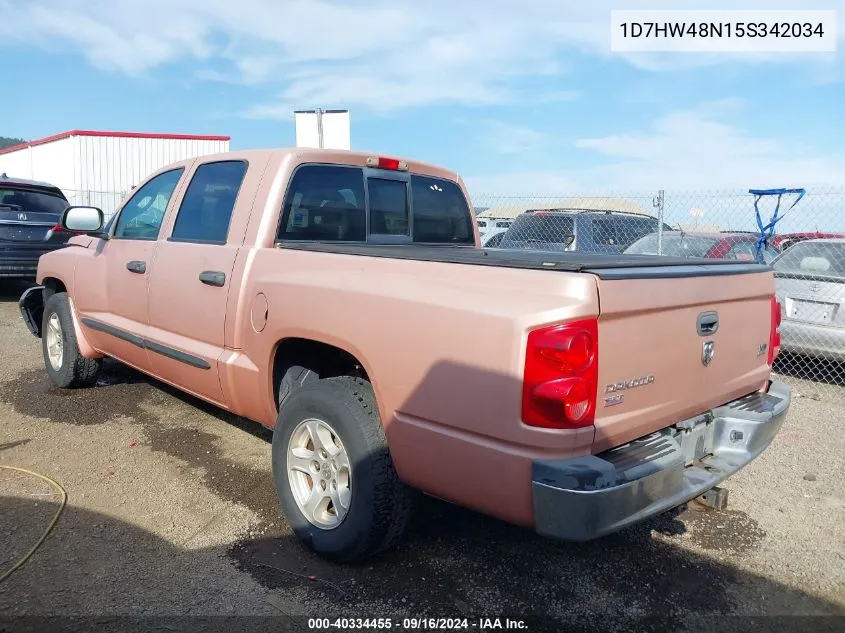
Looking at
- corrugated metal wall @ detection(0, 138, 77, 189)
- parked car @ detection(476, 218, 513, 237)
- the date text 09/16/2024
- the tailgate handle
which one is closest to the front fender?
the date text 09/16/2024

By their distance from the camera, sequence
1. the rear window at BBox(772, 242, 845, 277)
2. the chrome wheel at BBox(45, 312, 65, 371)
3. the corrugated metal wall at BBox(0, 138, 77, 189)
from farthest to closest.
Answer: the corrugated metal wall at BBox(0, 138, 77, 189)
the rear window at BBox(772, 242, 845, 277)
the chrome wheel at BBox(45, 312, 65, 371)

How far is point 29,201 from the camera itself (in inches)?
403

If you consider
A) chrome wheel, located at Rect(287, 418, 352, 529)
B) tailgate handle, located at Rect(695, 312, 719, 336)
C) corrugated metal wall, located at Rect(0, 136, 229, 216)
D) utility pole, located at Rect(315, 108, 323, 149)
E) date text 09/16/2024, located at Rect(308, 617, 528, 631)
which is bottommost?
date text 09/16/2024, located at Rect(308, 617, 528, 631)

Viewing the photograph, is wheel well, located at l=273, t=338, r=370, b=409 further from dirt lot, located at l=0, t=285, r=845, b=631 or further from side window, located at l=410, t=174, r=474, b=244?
side window, located at l=410, t=174, r=474, b=244

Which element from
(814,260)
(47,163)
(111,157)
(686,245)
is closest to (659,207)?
(686,245)

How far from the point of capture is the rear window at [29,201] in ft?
32.7

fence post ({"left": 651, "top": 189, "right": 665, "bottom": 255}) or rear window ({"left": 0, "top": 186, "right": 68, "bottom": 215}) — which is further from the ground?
rear window ({"left": 0, "top": 186, "right": 68, "bottom": 215})

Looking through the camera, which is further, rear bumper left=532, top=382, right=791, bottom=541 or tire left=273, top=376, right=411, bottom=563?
tire left=273, top=376, right=411, bottom=563

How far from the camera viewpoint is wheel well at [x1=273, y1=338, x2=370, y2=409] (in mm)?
3301

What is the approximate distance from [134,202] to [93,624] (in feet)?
10.2

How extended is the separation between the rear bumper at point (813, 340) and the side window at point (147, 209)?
5550 millimetres

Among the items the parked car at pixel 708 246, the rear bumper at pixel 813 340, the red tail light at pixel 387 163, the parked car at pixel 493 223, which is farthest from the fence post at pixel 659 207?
the parked car at pixel 493 223

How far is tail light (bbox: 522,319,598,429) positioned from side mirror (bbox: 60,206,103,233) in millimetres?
3845

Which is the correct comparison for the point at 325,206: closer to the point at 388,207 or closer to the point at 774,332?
the point at 388,207
